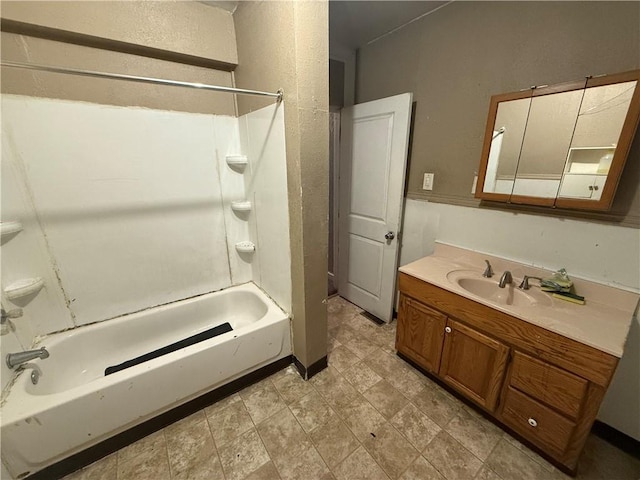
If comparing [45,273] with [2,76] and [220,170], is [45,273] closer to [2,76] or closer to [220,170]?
[2,76]

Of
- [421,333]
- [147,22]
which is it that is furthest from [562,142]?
[147,22]

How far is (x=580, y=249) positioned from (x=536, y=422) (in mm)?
877

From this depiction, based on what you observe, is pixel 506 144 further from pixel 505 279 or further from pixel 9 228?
pixel 9 228

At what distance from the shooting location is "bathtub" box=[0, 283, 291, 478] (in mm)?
1081

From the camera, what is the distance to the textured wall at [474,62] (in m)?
1.13

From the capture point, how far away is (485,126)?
155 cm

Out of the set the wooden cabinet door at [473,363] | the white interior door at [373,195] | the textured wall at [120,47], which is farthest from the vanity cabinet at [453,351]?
the textured wall at [120,47]

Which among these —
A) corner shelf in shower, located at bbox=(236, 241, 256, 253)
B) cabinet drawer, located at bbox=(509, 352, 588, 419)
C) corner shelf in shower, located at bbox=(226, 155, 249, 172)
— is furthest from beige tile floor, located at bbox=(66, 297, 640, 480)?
corner shelf in shower, located at bbox=(226, 155, 249, 172)

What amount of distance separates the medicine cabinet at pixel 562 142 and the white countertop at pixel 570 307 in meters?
0.41

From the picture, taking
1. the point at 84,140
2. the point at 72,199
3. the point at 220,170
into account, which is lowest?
the point at 72,199

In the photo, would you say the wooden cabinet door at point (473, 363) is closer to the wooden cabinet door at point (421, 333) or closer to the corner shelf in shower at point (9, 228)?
the wooden cabinet door at point (421, 333)

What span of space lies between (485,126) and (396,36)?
992 mm

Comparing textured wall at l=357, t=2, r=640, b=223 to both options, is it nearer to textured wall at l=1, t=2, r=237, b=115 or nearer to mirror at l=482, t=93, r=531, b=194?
mirror at l=482, t=93, r=531, b=194

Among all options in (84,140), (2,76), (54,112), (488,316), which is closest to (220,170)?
(84,140)
